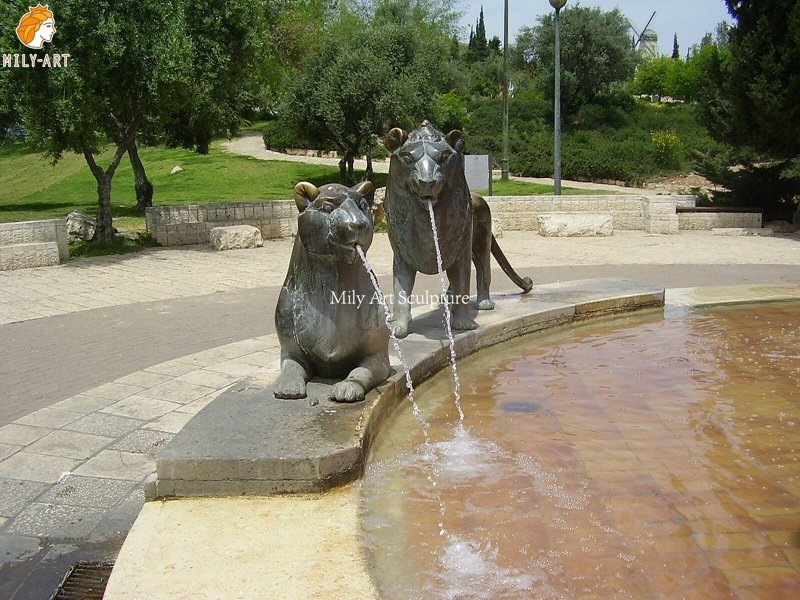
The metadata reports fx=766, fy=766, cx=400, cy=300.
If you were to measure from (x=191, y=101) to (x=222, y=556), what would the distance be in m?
13.3

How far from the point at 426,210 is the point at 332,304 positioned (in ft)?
5.45

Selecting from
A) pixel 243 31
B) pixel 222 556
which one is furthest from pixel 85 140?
pixel 222 556

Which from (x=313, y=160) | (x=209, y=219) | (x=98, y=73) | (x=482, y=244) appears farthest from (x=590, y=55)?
(x=482, y=244)

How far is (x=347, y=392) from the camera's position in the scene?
3.80 m

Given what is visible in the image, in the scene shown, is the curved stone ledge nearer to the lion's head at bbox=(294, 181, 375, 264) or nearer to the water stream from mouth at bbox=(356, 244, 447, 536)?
the water stream from mouth at bbox=(356, 244, 447, 536)

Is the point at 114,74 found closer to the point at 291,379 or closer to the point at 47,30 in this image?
the point at 47,30

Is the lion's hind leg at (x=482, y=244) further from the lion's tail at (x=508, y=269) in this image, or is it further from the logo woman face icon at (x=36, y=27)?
the logo woman face icon at (x=36, y=27)

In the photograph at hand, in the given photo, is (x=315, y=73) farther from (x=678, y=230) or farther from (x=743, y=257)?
(x=743, y=257)

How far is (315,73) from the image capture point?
2580cm

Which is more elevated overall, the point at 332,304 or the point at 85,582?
the point at 332,304

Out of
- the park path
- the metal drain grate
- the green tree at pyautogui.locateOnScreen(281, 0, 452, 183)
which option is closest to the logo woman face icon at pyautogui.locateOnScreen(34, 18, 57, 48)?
the metal drain grate

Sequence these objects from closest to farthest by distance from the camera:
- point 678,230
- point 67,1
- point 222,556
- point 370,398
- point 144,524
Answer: point 222,556 → point 144,524 → point 370,398 → point 67,1 → point 678,230

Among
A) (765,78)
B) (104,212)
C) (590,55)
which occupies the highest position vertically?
(590,55)

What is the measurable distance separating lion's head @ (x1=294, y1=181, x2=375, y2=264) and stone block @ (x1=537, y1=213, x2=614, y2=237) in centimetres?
1312
